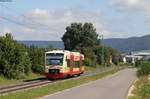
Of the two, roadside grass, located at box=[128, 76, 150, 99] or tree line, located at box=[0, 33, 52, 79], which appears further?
tree line, located at box=[0, 33, 52, 79]

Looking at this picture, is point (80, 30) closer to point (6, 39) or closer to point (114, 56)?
point (114, 56)

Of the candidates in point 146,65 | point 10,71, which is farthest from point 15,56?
point 146,65

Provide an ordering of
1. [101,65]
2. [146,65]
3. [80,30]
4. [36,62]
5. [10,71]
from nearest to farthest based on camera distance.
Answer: [10,71] < [36,62] < [146,65] < [101,65] < [80,30]

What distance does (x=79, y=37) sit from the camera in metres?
148

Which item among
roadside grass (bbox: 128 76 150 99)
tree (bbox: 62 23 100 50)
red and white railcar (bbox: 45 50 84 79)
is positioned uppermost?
tree (bbox: 62 23 100 50)

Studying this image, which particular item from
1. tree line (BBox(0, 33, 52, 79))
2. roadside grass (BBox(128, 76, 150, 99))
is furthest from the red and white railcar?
roadside grass (BBox(128, 76, 150, 99))

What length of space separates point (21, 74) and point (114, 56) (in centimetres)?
11100

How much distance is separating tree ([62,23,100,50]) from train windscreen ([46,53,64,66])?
98.5m

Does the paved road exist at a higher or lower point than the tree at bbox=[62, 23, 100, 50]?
lower

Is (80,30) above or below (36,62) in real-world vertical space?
above

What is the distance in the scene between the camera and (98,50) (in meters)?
131

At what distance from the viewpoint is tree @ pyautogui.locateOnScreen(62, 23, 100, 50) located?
482ft

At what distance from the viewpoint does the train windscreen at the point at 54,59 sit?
151 ft

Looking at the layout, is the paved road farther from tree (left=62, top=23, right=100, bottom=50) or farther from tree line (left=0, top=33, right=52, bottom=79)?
tree (left=62, top=23, right=100, bottom=50)
